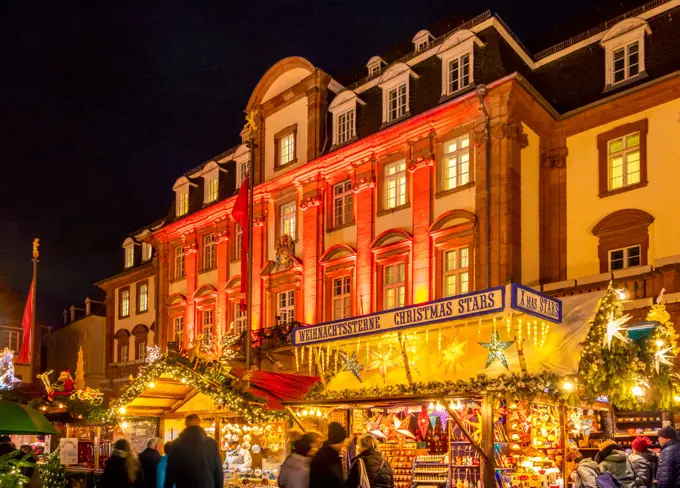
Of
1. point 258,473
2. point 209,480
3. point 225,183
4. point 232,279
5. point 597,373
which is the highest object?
point 225,183

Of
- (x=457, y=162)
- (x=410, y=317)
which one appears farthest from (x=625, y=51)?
(x=410, y=317)

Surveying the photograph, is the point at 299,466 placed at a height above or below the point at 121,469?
above

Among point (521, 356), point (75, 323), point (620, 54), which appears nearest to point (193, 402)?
point (521, 356)

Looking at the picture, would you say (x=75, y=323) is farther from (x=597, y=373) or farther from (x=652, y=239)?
(x=597, y=373)

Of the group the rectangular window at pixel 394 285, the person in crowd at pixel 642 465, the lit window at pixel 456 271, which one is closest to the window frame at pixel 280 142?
the rectangular window at pixel 394 285

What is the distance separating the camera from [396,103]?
2552cm

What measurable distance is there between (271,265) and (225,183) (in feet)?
18.4

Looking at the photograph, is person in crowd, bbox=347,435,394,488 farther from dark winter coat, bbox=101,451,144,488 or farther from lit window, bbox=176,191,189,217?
lit window, bbox=176,191,189,217

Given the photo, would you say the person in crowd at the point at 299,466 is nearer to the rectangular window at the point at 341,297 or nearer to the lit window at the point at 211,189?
the rectangular window at the point at 341,297

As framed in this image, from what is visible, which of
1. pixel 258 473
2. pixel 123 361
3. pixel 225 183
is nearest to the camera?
pixel 258 473

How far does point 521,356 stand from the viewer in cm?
1330

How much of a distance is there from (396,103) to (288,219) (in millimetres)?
5961

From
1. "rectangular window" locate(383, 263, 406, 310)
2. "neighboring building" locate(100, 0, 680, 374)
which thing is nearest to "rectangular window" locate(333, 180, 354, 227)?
"neighboring building" locate(100, 0, 680, 374)

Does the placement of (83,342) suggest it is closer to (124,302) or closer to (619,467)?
(124,302)
